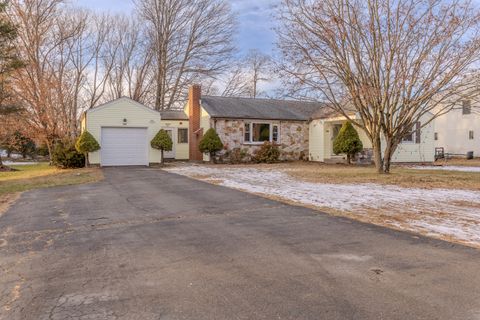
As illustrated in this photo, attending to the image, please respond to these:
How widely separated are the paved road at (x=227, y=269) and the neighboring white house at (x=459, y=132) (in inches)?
1109

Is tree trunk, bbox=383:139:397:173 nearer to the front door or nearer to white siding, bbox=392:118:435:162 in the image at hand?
white siding, bbox=392:118:435:162

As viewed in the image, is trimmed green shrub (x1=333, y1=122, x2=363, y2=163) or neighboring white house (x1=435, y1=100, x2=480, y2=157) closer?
trimmed green shrub (x1=333, y1=122, x2=363, y2=163)

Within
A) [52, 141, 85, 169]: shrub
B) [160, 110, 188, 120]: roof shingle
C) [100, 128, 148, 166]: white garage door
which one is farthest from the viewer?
[160, 110, 188, 120]: roof shingle

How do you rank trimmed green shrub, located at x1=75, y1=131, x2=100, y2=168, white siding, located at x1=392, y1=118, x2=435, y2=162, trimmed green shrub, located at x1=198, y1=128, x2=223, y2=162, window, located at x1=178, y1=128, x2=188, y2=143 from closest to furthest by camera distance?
trimmed green shrub, located at x1=75, y1=131, x2=100, y2=168 < trimmed green shrub, located at x1=198, y1=128, x2=223, y2=162 < white siding, located at x1=392, y1=118, x2=435, y2=162 < window, located at x1=178, y1=128, x2=188, y2=143

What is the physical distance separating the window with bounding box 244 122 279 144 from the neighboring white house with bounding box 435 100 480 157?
49.7ft

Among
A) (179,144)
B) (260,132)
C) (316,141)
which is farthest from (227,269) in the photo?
(179,144)

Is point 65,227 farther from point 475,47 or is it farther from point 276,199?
point 475,47

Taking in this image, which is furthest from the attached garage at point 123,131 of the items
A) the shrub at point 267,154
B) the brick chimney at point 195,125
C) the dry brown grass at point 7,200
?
the dry brown grass at point 7,200

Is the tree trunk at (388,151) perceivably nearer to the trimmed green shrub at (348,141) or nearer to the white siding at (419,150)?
the trimmed green shrub at (348,141)

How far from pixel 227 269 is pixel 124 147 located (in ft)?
60.5

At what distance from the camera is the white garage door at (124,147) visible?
21047mm

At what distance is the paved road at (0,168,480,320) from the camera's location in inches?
125

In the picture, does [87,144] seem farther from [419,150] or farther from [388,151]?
[419,150]

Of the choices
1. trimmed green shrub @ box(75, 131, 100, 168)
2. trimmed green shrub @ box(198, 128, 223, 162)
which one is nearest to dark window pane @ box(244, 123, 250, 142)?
trimmed green shrub @ box(198, 128, 223, 162)
